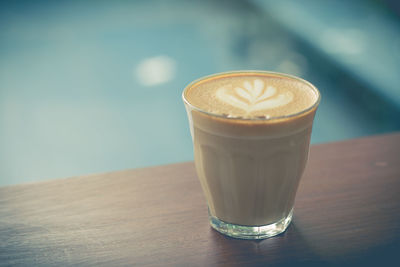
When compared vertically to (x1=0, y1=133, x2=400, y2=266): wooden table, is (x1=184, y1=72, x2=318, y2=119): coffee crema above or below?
above

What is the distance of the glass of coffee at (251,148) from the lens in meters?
0.67

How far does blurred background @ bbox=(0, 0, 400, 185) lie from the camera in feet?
8.39

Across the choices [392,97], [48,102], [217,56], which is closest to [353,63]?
[392,97]

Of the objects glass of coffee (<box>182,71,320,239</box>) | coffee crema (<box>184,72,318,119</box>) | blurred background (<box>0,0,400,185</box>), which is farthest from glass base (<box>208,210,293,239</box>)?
blurred background (<box>0,0,400,185</box>)

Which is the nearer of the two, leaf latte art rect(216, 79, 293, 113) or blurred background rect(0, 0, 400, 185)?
leaf latte art rect(216, 79, 293, 113)

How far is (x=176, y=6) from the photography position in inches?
209

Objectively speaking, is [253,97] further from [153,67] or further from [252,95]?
[153,67]

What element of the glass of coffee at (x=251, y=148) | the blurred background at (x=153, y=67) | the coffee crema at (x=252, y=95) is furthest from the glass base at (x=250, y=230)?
the blurred background at (x=153, y=67)

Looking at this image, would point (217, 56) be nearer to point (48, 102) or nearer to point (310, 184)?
point (48, 102)

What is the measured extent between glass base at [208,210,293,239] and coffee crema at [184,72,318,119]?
18cm

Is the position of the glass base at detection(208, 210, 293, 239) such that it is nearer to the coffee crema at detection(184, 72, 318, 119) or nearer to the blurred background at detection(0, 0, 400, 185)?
the coffee crema at detection(184, 72, 318, 119)

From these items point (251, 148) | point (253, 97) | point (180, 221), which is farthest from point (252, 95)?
point (180, 221)

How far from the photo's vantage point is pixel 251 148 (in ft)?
2.21

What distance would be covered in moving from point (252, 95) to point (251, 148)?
0.43ft
